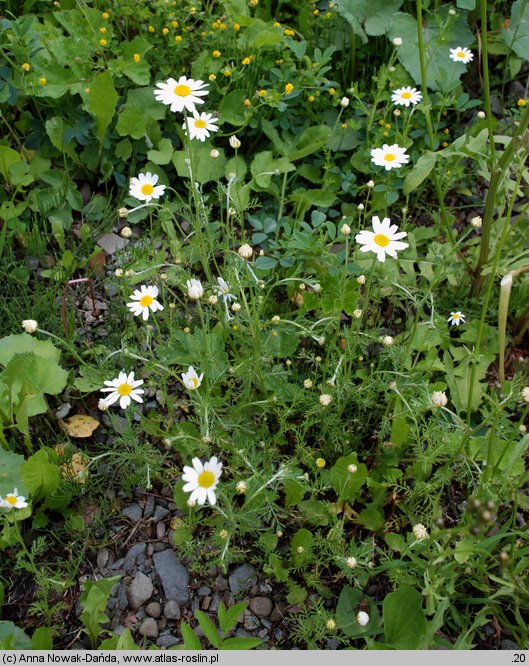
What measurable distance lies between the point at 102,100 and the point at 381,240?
4.34ft

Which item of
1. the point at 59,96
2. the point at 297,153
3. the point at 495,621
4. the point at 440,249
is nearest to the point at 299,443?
the point at 495,621

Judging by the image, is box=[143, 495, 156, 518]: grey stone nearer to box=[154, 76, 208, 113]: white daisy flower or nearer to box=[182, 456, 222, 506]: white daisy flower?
box=[182, 456, 222, 506]: white daisy flower

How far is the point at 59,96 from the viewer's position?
2588 millimetres

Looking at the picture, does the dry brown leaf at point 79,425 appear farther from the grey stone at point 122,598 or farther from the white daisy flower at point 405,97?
the white daisy flower at point 405,97

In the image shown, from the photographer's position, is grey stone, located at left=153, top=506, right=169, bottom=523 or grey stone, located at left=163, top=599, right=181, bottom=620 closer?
grey stone, located at left=163, top=599, right=181, bottom=620

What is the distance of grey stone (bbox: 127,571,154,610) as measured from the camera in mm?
1911

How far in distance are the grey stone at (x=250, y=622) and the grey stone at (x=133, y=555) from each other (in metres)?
0.36

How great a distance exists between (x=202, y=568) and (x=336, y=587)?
0.39 metres

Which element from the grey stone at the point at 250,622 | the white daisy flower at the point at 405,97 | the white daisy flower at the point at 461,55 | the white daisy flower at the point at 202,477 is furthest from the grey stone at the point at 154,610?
the white daisy flower at the point at 461,55

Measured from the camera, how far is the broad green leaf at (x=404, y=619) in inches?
65.5

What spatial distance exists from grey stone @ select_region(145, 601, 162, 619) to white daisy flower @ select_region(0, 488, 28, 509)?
1.51 feet

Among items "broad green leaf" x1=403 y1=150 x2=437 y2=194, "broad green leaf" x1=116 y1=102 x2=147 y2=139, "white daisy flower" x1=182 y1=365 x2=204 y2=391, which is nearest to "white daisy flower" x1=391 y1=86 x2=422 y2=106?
"broad green leaf" x1=403 y1=150 x2=437 y2=194

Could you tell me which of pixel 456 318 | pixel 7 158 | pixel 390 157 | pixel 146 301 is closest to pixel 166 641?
pixel 146 301

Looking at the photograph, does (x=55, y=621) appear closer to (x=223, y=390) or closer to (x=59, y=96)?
(x=223, y=390)
